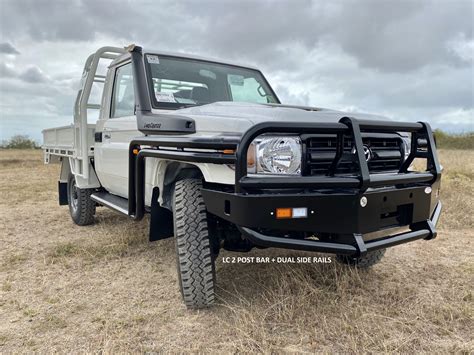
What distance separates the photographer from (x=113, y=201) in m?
4.57

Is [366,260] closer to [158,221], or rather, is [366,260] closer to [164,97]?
[158,221]

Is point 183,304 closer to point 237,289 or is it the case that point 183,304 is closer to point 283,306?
point 237,289

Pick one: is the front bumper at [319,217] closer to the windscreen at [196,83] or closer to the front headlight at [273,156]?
the front headlight at [273,156]

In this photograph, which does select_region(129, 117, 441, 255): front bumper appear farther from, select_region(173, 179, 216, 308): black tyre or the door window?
the door window

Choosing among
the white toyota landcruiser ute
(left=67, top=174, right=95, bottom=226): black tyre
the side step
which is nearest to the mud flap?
the white toyota landcruiser ute

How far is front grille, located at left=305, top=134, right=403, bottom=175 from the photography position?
2.57 meters

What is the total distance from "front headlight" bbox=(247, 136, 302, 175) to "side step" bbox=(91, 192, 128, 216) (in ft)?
6.04

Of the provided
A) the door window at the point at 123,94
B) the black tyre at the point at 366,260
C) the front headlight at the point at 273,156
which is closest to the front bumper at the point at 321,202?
the front headlight at the point at 273,156

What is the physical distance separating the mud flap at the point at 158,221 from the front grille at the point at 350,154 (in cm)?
139

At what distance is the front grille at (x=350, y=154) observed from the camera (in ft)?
8.43

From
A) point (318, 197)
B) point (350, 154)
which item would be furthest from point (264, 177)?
point (350, 154)

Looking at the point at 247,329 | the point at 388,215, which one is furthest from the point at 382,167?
the point at 247,329

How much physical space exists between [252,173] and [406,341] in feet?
4.60

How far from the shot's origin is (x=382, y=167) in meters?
2.99
